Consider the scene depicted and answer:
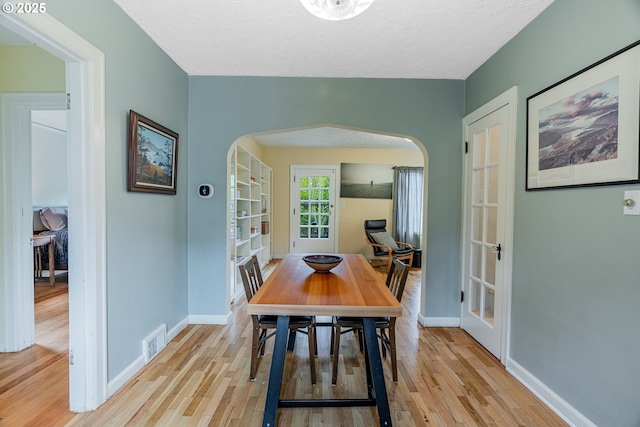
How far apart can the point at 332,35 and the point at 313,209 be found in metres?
4.12

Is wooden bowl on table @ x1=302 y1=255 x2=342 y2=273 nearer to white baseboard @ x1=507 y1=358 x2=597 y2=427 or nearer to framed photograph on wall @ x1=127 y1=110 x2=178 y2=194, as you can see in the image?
framed photograph on wall @ x1=127 y1=110 x2=178 y2=194

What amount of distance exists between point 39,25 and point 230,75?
160cm

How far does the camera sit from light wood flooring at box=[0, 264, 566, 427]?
61.2 inches

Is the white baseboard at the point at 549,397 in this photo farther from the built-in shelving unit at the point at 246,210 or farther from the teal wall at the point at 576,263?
the built-in shelving unit at the point at 246,210

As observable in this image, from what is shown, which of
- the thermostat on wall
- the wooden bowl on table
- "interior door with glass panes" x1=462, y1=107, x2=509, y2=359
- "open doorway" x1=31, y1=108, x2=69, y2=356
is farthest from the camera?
"open doorway" x1=31, y1=108, x2=69, y2=356

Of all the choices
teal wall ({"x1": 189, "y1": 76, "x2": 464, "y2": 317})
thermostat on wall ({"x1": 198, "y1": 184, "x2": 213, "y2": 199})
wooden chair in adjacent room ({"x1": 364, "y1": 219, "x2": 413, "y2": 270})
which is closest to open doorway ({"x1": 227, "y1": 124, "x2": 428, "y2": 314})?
wooden chair in adjacent room ({"x1": 364, "y1": 219, "x2": 413, "y2": 270})

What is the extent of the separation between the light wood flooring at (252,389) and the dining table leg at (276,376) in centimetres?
→ 19

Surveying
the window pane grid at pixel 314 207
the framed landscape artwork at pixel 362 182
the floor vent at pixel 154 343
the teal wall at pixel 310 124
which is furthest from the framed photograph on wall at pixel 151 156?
the framed landscape artwork at pixel 362 182

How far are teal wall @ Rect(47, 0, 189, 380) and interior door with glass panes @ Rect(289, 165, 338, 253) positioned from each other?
3.48 metres

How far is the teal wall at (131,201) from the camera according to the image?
168 cm

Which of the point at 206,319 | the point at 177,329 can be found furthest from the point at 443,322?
the point at 177,329

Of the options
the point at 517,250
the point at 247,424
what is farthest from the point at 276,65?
the point at 247,424

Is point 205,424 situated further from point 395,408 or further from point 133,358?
point 395,408

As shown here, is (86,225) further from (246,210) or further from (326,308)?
(246,210)
